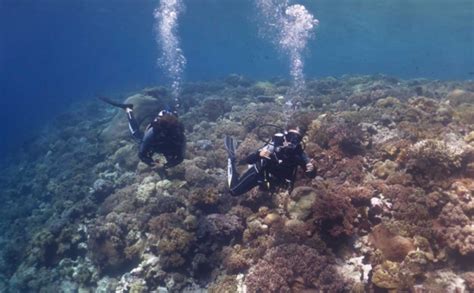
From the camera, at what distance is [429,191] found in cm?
927

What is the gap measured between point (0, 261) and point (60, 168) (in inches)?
264

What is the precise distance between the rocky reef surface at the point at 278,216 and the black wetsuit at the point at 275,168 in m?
0.98

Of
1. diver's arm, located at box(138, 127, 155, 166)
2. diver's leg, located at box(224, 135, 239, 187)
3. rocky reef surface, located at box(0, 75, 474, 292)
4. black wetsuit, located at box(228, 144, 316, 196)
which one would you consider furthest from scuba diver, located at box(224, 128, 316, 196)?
diver's arm, located at box(138, 127, 155, 166)

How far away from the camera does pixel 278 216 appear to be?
9.70 m

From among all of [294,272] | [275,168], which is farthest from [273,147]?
[294,272]

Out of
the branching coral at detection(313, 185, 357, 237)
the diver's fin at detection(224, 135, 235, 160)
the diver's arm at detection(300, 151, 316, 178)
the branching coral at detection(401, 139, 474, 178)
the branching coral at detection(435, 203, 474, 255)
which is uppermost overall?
the diver's fin at detection(224, 135, 235, 160)

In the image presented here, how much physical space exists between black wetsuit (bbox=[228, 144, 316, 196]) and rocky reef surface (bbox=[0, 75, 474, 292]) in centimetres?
98

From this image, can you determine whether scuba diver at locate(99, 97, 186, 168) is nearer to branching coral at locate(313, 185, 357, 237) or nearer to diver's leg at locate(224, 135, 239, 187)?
diver's leg at locate(224, 135, 239, 187)

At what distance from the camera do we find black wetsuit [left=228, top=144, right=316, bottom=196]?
8164mm

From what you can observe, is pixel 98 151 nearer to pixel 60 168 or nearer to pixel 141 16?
pixel 60 168

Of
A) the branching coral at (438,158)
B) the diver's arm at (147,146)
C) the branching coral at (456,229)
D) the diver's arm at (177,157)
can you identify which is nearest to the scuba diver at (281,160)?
the diver's arm at (177,157)

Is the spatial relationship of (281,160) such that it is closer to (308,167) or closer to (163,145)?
→ (308,167)

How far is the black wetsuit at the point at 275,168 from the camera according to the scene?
321 inches

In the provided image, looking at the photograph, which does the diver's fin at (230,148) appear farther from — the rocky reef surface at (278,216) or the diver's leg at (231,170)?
the rocky reef surface at (278,216)
